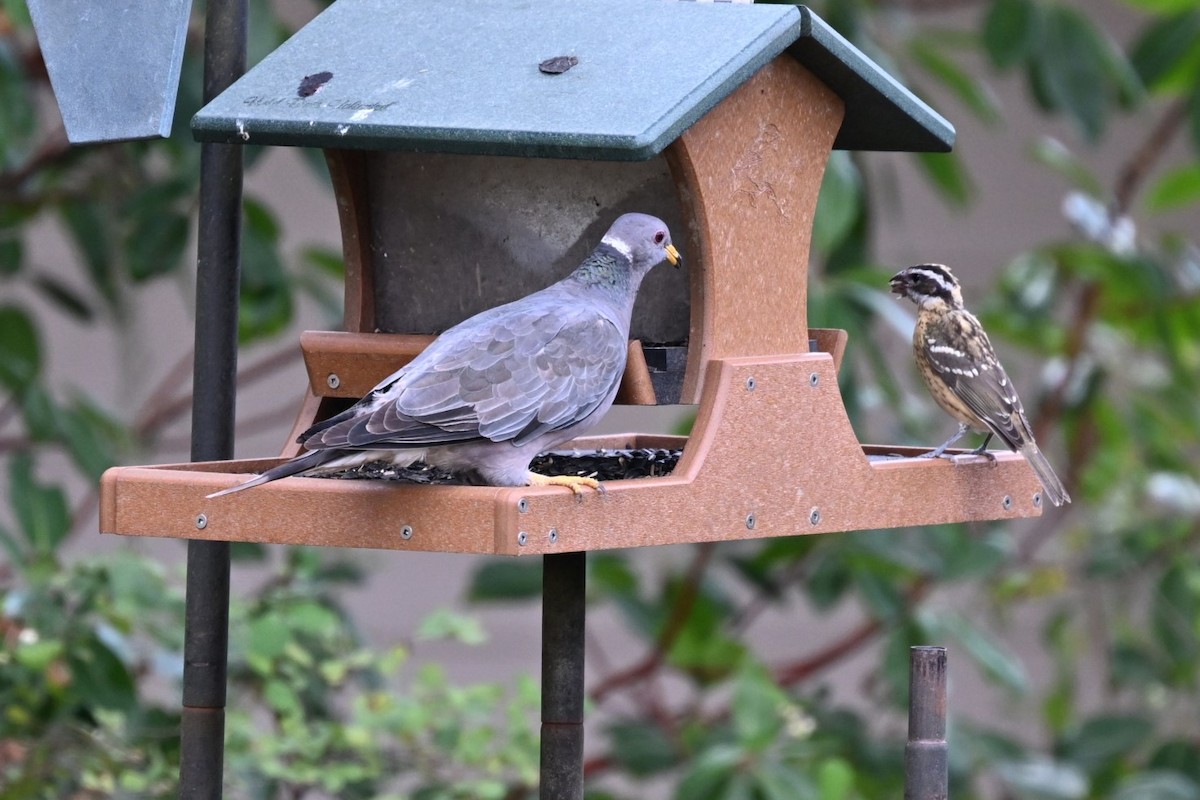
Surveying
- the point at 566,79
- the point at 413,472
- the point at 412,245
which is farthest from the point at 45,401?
the point at 566,79

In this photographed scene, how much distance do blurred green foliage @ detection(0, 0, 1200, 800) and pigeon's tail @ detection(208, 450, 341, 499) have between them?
1.30 meters

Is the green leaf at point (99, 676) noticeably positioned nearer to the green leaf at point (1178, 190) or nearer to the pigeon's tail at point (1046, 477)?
the pigeon's tail at point (1046, 477)

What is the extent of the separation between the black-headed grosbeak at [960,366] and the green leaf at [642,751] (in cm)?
152

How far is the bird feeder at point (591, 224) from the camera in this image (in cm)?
236

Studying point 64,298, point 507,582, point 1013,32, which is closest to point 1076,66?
point 1013,32

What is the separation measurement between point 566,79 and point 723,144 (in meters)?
0.30

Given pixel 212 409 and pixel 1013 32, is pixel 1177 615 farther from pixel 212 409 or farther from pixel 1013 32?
pixel 212 409

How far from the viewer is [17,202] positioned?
429cm

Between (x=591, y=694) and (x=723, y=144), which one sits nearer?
(x=723, y=144)

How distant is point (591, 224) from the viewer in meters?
2.93

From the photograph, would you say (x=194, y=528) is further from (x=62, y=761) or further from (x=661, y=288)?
(x=62, y=761)

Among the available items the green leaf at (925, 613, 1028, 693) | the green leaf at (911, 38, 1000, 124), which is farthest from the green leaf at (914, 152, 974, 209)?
the green leaf at (925, 613, 1028, 693)

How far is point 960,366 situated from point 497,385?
1.53m

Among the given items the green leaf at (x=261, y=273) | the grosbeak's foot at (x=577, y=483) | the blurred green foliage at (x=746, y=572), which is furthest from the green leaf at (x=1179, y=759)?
the grosbeak's foot at (x=577, y=483)
